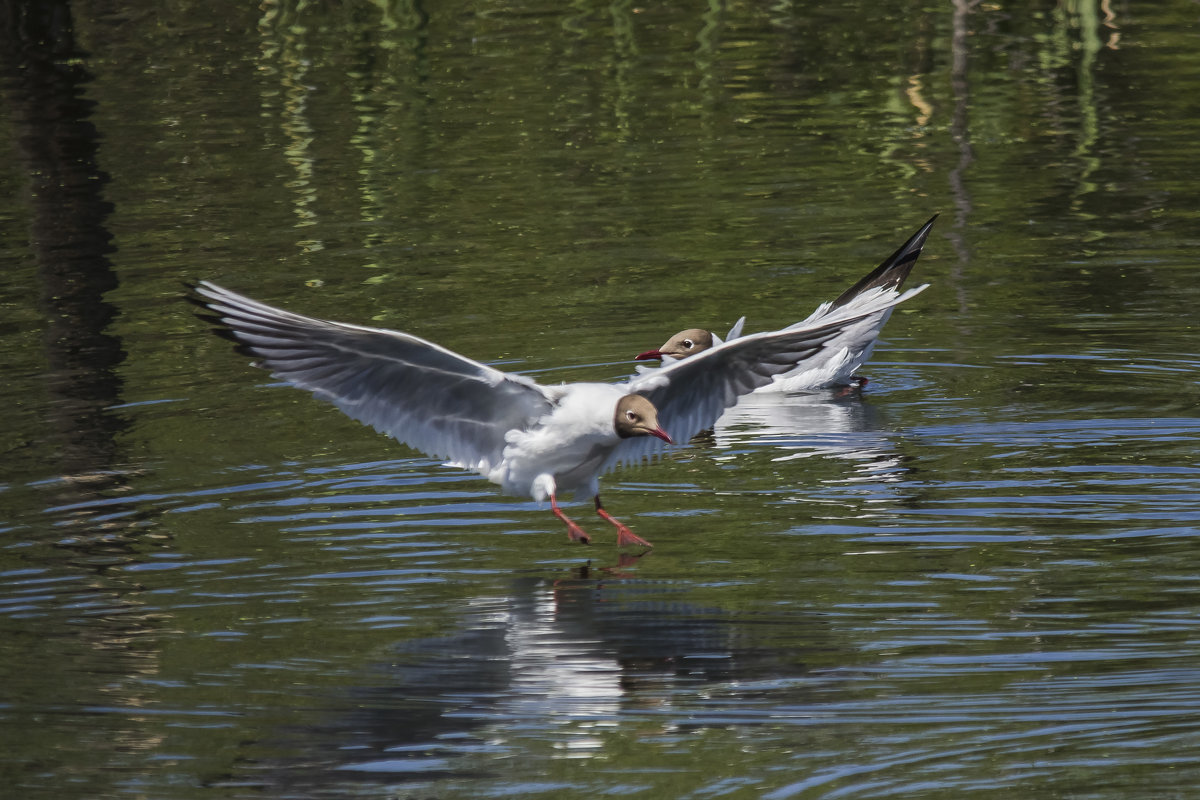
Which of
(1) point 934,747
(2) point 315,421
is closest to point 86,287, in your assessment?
(2) point 315,421

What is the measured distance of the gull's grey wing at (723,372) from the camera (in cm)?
832

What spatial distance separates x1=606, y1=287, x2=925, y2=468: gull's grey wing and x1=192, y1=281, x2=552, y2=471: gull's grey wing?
2.04 feet

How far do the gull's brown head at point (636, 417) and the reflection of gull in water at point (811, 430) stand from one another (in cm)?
147

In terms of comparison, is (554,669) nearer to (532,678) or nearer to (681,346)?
(532,678)

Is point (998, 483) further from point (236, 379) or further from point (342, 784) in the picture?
point (236, 379)

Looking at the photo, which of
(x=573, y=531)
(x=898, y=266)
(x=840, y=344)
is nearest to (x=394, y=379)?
(x=573, y=531)

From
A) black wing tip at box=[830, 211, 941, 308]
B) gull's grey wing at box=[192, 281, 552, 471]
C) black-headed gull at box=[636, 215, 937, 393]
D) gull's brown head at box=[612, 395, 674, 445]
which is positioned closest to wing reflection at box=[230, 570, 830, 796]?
gull's brown head at box=[612, 395, 674, 445]

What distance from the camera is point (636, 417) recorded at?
8.50 meters

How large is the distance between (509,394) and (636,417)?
0.73 meters

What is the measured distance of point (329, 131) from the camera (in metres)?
20.4

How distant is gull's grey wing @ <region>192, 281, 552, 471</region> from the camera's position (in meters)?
8.38

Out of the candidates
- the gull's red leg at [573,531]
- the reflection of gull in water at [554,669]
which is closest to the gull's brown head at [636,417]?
the gull's red leg at [573,531]

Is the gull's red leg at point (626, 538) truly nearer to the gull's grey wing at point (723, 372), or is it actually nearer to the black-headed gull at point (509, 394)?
the black-headed gull at point (509, 394)

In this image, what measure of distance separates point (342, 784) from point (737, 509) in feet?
11.0
